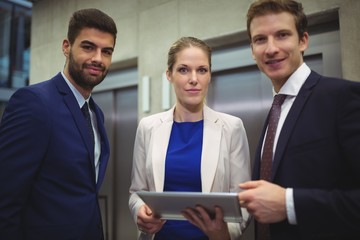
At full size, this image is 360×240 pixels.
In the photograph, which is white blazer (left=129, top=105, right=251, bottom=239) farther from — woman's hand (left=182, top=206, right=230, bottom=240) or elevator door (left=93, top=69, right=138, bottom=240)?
elevator door (left=93, top=69, right=138, bottom=240)

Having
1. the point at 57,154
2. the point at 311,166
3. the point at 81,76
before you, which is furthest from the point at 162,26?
the point at 311,166

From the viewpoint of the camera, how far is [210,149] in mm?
1943

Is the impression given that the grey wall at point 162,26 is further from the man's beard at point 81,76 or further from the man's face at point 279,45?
the man's beard at point 81,76

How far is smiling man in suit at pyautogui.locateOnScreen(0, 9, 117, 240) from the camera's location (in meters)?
1.49

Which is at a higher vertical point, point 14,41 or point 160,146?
point 14,41

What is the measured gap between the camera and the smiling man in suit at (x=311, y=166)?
118cm

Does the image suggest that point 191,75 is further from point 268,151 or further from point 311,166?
point 311,166

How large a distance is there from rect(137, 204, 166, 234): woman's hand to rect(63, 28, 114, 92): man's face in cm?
78

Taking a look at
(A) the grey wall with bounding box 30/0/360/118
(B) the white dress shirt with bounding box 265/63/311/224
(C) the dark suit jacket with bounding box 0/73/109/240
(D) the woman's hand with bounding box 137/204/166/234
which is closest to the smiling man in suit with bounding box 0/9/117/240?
(C) the dark suit jacket with bounding box 0/73/109/240

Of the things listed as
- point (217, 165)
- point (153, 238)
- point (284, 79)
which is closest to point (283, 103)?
point (284, 79)

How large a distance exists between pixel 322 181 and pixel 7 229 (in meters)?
1.33

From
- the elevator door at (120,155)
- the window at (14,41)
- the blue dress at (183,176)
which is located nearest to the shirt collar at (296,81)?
the blue dress at (183,176)

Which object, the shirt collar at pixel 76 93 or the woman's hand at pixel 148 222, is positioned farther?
the shirt collar at pixel 76 93

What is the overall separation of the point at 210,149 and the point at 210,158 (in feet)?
0.19
